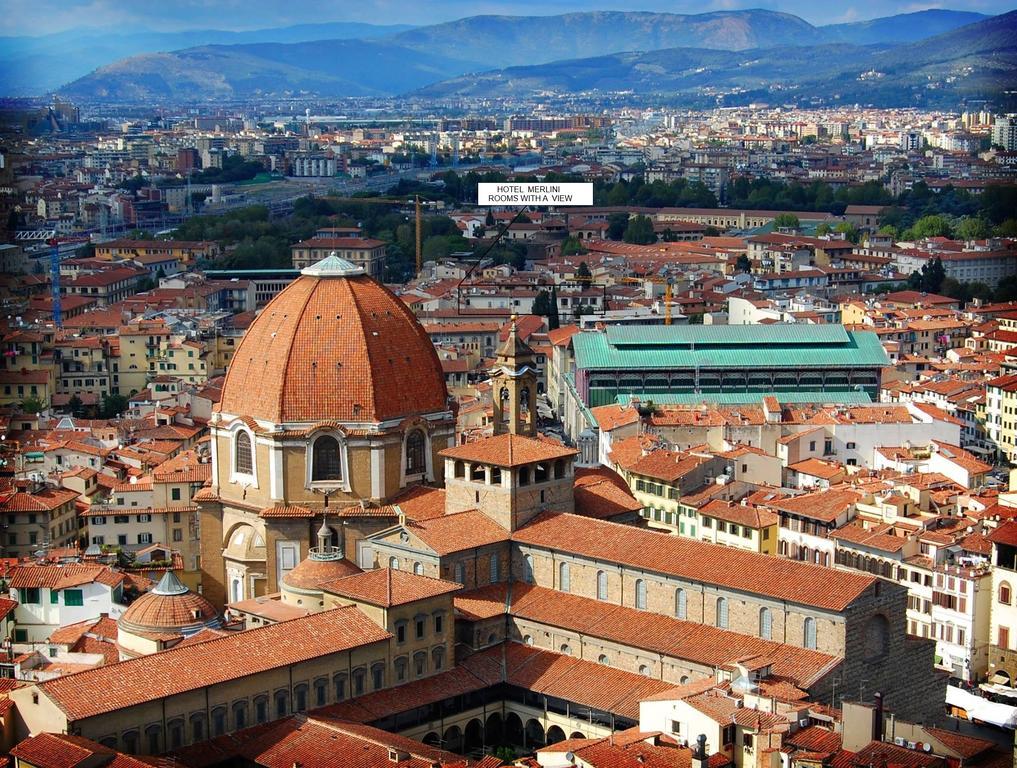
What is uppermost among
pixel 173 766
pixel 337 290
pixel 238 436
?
pixel 337 290

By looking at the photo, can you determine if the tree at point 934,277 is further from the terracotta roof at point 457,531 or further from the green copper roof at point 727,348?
the terracotta roof at point 457,531

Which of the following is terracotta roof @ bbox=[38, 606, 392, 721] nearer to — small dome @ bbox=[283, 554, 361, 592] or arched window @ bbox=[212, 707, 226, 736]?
arched window @ bbox=[212, 707, 226, 736]

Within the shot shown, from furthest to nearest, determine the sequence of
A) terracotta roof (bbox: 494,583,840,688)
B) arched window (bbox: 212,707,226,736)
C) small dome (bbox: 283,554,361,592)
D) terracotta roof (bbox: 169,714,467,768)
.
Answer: small dome (bbox: 283,554,361,592), terracotta roof (bbox: 494,583,840,688), arched window (bbox: 212,707,226,736), terracotta roof (bbox: 169,714,467,768)

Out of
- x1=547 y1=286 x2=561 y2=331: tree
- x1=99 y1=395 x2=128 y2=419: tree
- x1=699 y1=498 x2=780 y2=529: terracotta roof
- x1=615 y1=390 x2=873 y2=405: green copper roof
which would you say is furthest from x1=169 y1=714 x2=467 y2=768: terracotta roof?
x1=547 y1=286 x2=561 y2=331: tree

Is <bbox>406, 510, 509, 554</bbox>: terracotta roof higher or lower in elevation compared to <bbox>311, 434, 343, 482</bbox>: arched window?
lower

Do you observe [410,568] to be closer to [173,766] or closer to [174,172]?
[173,766]

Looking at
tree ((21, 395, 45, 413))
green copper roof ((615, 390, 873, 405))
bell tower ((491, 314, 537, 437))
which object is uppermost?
bell tower ((491, 314, 537, 437))

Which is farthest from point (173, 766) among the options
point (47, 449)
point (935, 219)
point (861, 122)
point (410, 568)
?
point (861, 122)
